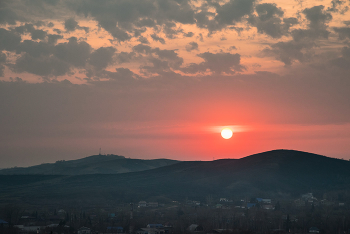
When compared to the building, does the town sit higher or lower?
higher

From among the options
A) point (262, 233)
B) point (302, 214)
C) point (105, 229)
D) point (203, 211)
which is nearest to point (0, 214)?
point (105, 229)

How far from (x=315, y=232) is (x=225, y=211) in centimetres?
5871

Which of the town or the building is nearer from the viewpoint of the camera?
the building

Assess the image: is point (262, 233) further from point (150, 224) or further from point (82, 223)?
point (82, 223)

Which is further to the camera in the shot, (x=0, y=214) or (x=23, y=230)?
(x=0, y=214)

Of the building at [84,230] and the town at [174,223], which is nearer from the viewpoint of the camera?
the building at [84,230]

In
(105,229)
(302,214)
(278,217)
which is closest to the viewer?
(105,229)

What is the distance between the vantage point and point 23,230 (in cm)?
13475

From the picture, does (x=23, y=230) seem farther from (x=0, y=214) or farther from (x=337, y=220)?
(x=337, y=220)

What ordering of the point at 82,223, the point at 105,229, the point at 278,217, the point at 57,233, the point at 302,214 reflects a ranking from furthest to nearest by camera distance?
1. the point at 302,214
2. the point at 278,217
3. the point at 82,223
4. the point at 105,229
5. the point at 57,233

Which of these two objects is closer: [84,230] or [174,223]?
[84,230]

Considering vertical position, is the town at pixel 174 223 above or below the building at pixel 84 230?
above

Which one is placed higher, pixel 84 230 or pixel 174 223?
pixel 174 223

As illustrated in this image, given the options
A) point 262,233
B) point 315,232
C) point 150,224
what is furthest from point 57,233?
point 315,232
